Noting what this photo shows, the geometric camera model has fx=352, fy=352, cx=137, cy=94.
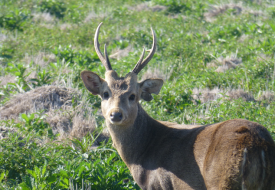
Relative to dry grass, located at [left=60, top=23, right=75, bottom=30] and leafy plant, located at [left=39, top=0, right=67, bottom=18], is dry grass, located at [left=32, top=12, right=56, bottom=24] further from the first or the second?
dry grass, located at [left=60, top=23, right=75, bottom=30]

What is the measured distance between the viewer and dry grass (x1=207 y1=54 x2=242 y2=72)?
9.58 meters

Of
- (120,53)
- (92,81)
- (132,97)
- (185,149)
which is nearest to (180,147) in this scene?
(185,149)

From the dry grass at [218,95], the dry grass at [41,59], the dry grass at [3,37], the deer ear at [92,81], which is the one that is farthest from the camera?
the dry grass at [3,37]

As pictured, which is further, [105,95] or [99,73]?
[99,73]

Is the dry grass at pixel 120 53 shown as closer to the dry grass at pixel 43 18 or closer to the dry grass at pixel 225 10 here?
the dry grass at pixel 43 18

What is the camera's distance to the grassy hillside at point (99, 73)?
5.46 metres

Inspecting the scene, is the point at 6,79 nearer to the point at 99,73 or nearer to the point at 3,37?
the point at 99,73

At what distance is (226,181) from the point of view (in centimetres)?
394

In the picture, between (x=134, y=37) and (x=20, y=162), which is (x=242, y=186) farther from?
(x=134, y=37)

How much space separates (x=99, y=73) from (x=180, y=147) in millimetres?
4632

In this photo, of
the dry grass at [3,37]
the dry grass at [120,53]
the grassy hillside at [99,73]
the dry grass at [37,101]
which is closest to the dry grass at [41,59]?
the grassy hillside at [99,73]

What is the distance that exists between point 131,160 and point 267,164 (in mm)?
2062

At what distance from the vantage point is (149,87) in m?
5.79

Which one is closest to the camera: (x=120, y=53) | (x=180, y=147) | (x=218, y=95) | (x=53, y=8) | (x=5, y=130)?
(x=180, y=147)
